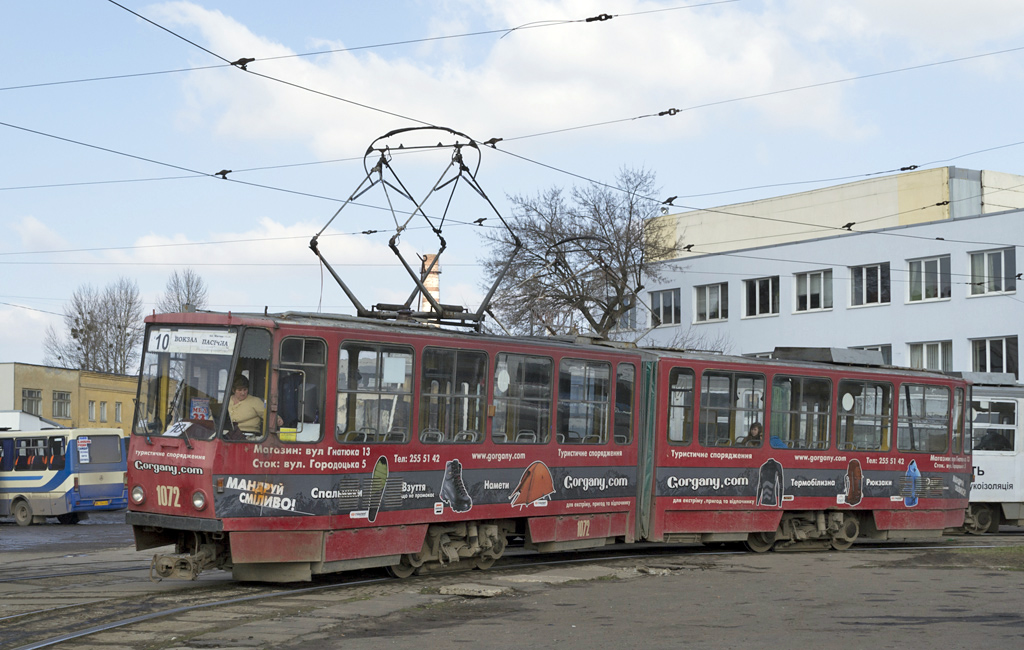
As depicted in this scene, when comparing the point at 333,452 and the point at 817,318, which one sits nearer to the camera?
the point at 333,452

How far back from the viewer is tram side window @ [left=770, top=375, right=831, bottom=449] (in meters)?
17.3

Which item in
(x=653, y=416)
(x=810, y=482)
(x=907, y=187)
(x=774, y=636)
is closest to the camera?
(x=774, y=636)

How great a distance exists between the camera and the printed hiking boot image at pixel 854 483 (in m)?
18.0

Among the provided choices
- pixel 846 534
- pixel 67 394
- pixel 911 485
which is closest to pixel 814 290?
pixel 911 485

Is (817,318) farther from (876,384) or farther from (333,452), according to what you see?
(333,452)

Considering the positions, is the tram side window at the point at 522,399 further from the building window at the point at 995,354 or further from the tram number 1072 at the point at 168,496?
the building window at the point at 995,354

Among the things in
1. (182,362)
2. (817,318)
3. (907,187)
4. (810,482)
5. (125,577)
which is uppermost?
(907,187)

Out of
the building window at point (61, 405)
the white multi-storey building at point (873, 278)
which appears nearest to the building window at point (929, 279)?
Result: the white multi-storey building at point (873, 278)

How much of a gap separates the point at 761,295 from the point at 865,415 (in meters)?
30.1

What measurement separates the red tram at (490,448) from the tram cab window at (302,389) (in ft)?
0.07

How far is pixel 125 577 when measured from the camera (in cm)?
1402

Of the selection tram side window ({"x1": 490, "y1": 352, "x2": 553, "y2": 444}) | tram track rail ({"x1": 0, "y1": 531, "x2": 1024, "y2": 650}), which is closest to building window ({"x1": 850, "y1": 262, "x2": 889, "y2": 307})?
tram track rail ({"x1": 0, "y1": 531, "x2": 1024, "y2": 650})

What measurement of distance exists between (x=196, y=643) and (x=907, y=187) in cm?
4897

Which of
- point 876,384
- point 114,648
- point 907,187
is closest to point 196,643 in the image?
point 114,648
